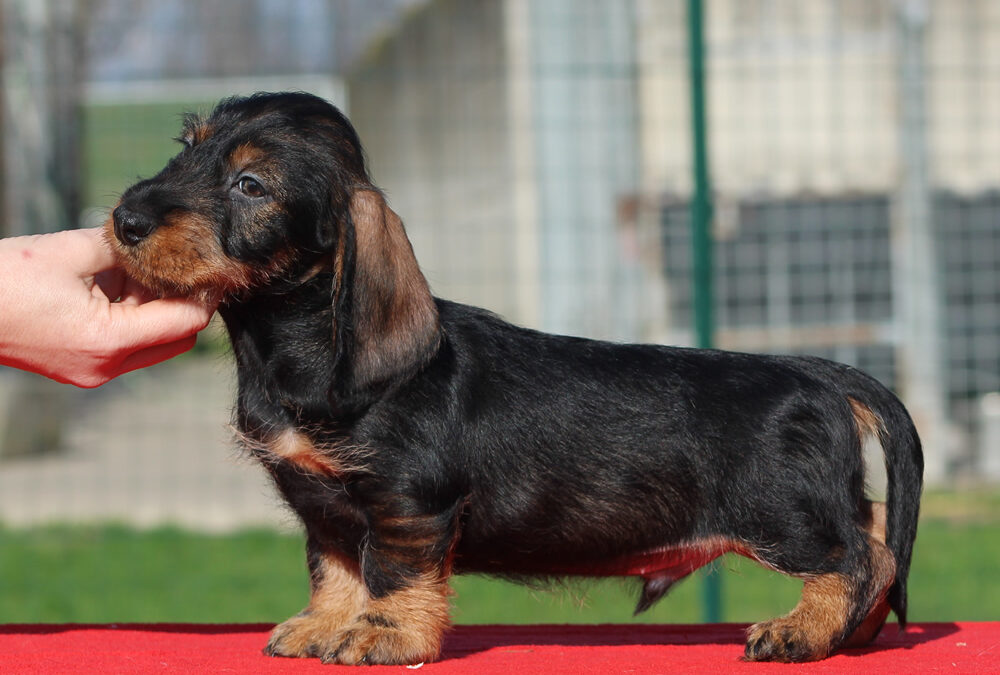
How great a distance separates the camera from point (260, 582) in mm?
8539

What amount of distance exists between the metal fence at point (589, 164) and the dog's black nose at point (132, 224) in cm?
394

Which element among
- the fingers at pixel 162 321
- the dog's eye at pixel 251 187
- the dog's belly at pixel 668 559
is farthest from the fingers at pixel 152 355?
the dog's belly at pixel 668 559

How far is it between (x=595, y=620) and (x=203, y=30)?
4.45 metres

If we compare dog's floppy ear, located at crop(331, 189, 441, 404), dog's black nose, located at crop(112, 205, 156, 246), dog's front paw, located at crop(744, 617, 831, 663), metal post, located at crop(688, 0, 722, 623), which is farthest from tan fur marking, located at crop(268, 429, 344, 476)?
metal post, located at crop(688, 0, 722, 623)

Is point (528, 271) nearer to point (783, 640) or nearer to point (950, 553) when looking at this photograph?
point (950, 553)

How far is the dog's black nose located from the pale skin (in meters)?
0.23

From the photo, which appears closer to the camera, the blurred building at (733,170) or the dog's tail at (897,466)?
the dog's tail at (897,466)

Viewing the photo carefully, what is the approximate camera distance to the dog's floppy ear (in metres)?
3.18

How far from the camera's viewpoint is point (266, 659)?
3371mm

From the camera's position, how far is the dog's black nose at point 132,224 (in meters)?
3.10

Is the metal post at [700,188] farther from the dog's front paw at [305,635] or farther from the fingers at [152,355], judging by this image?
the fingers at [152,355]

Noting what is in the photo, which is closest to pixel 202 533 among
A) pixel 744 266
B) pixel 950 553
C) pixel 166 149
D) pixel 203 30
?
pixel 166 149

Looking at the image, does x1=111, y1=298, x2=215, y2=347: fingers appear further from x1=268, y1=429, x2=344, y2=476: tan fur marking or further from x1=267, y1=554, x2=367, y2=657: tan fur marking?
x1=267, y1=554, x2=367, y2=657: tan fur marking

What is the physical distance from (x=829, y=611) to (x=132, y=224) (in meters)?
2.01
